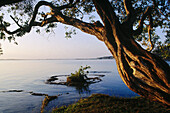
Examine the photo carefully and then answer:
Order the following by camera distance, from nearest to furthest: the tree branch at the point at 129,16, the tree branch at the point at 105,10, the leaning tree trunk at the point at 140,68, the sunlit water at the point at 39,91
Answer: the leaning tree trunk at the point at 140,68, the tree branch at the point at 105,10, the tree branch at the point at 129,16, the sunlit water at the point at 39,91

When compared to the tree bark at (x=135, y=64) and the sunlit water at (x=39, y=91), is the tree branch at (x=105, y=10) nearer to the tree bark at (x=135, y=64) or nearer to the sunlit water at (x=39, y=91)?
the tree bark at (x=135, y=64)

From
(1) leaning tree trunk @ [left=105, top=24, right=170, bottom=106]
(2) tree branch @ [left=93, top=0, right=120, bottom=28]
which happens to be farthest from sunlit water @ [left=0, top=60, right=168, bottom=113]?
(2) tree branch @ [left=93, top=0, right=120, bottom=28]

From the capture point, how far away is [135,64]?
133 inches

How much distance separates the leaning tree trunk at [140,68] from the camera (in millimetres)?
2934

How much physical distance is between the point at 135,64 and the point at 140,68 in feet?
0.60

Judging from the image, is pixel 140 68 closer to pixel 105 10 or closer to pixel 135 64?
pixel 135 64

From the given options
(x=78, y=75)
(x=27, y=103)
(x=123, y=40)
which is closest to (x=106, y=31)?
(x=123, y=40)

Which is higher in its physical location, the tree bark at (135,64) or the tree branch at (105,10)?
the tree branch at (105,10)

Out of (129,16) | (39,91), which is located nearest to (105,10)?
(129,16)

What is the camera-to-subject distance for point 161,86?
9.50 feet

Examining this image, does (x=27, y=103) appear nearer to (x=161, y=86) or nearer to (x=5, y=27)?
(x=5, y=27)

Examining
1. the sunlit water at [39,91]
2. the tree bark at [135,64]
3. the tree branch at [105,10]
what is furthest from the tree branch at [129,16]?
the sunlit water at [39,91]

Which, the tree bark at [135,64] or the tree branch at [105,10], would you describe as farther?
the tree branch at [105,10]

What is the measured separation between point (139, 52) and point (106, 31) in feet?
4.45
